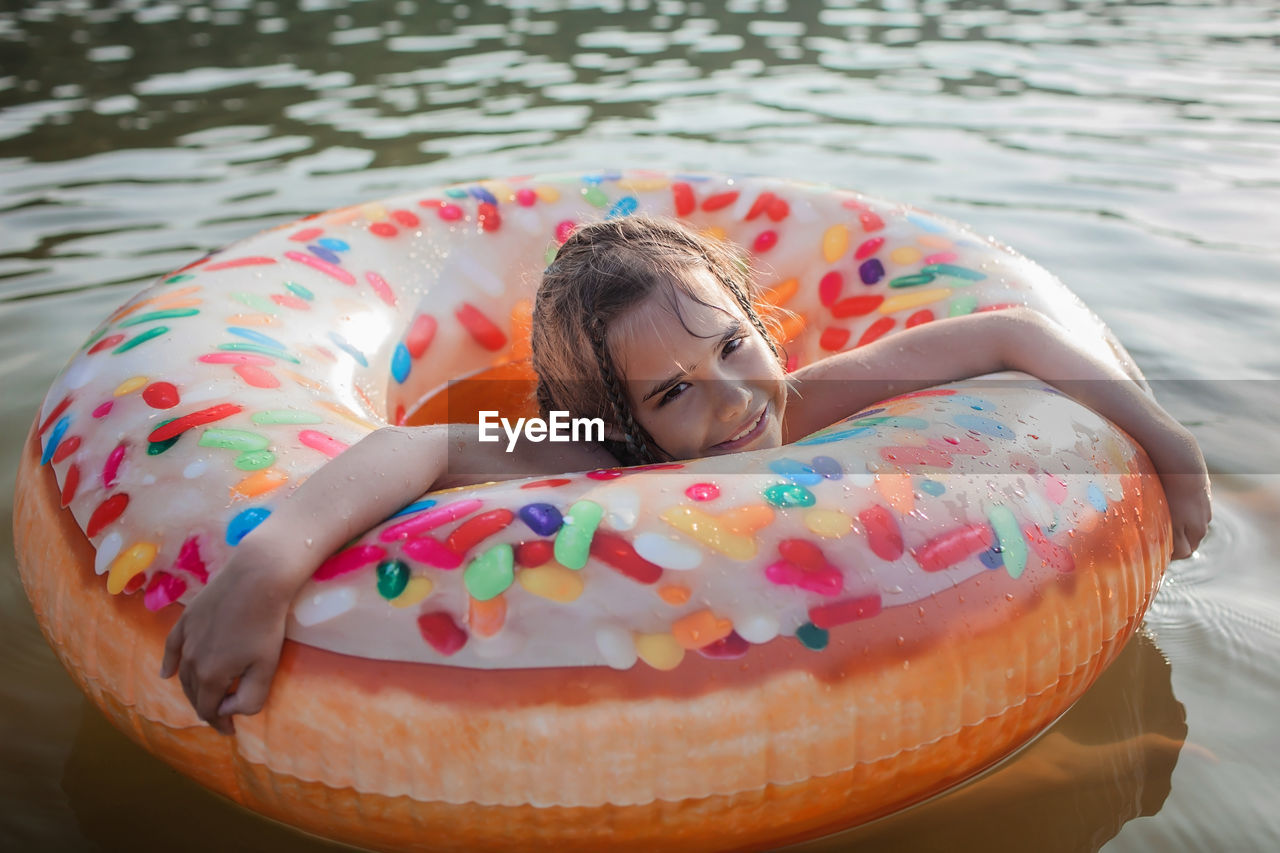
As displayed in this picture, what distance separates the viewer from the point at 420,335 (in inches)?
91.9

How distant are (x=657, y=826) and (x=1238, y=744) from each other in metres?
1.04

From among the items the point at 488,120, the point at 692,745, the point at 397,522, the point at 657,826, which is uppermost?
the point at 397,522

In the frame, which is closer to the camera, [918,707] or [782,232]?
[918,707]

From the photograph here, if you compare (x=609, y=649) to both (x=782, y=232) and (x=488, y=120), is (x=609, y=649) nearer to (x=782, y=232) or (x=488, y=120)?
(x=782, y=232)

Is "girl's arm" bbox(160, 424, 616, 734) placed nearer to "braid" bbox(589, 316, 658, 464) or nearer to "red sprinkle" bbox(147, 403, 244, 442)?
"red sprinkle" bbox(147, 403, 244, 442)

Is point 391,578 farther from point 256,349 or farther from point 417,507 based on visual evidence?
point 256,349

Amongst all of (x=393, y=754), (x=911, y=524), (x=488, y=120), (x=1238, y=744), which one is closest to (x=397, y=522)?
(x=393, y=754)

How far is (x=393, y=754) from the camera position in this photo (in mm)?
1277

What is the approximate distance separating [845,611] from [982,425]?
430 millimetres

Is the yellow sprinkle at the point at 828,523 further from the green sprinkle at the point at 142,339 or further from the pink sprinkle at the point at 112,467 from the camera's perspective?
the green sprinkle at the point at 142,339

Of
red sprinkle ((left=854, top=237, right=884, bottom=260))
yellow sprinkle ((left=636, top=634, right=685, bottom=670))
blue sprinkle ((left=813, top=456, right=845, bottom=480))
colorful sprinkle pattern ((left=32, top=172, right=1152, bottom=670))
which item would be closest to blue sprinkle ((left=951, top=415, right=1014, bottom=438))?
colorful sprinkle pattern ((left=32, top=172, right=1152, bottom=670))

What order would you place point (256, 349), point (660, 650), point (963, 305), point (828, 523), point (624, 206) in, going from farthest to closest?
1. point (624, 206)
2. point (963, 305)
3. point (256, 349)
4. point (828, 523)
5. point (660, 650)

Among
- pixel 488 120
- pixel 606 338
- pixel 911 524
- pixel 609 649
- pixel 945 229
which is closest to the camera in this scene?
pixel 609 649

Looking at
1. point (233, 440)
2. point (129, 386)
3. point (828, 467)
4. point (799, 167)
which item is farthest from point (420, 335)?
point (799, 167)
